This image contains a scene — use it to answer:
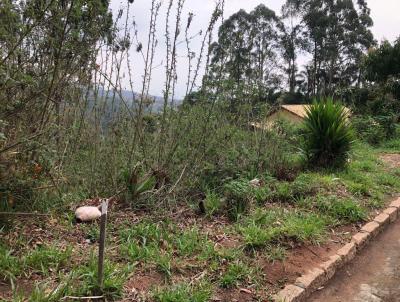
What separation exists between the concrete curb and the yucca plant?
1.52m

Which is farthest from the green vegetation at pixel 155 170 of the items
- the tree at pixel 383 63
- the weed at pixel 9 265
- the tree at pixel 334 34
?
the tree at pixel 334 34

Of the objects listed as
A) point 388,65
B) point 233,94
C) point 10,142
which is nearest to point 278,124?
point 233,94

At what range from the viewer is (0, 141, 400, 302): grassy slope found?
9.02 ft

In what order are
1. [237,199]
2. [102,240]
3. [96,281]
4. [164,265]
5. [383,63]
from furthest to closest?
[383,63] < [237,199] < [164,265] < [96,281] < [102,240]

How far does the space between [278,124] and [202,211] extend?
Result: 2.96 meters

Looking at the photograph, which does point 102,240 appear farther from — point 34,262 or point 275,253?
point 275,253

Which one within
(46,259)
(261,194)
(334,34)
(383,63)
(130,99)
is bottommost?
(46,259)

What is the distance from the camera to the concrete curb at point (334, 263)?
3133 mm

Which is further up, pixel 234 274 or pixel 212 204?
pixel 212 204

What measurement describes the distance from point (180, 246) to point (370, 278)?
5.71ft

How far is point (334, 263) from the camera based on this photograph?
373cm

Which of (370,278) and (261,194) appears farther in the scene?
(261,194)

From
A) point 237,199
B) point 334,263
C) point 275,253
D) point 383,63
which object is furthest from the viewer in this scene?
point 383,63

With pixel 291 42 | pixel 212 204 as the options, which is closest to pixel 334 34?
pixel 291 42
